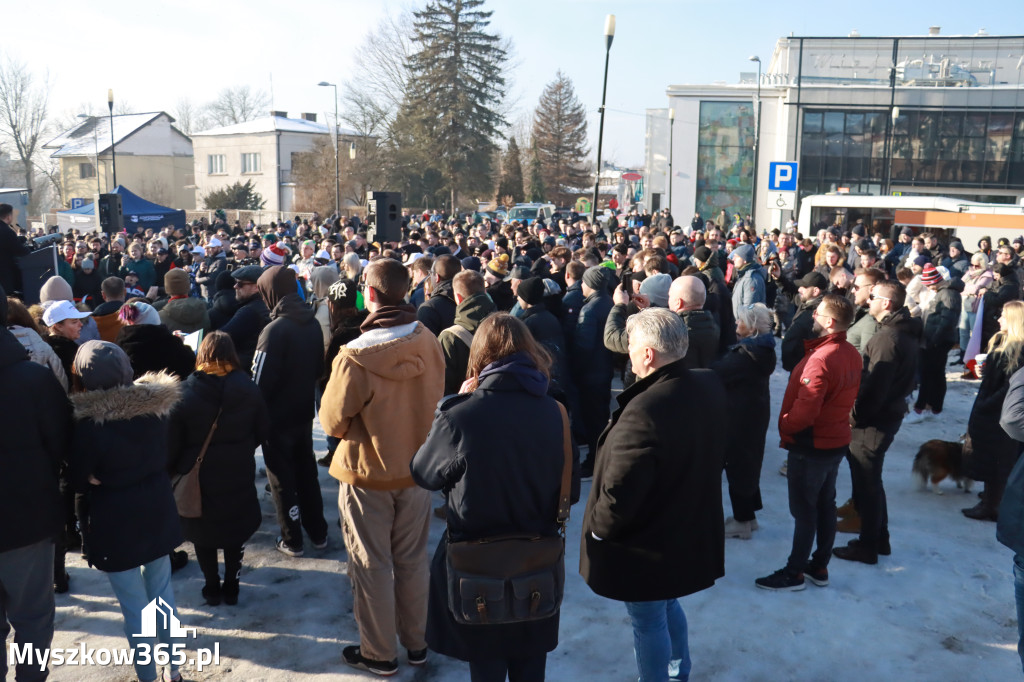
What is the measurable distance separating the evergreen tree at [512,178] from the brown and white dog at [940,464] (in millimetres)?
53660

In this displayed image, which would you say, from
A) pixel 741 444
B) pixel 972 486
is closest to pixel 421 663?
pixel 741 444

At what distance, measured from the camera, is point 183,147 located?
63.1 metres

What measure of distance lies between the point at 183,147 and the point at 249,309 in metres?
64.4

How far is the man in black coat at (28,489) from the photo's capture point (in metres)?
3.19

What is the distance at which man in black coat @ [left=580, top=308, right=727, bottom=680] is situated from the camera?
3.05 meters

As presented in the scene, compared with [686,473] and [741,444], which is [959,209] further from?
[686,473]

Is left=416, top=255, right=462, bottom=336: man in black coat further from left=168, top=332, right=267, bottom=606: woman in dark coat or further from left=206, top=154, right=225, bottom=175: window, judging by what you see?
left=206, top=154, right=225, bottom=175: window

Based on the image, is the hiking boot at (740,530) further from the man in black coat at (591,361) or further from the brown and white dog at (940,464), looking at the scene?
the brown and white dog at (940,464)

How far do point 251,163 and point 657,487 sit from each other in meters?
57.9

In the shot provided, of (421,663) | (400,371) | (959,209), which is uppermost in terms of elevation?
(959,209)

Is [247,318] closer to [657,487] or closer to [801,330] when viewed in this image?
[657,487]

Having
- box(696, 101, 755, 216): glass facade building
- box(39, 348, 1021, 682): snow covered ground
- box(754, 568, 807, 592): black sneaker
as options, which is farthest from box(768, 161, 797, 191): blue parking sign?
box(696, 101, 755, 216): glass facade building

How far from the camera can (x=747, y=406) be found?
5523 mm

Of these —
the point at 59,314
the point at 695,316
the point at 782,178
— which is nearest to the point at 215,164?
the point at 782,178
